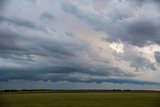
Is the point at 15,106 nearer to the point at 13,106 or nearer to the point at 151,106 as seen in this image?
the point at 13,106

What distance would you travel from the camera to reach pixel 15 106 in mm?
67562

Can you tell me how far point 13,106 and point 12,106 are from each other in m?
0.22

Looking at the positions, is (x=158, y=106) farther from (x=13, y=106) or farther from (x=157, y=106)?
(x=13, y=106)

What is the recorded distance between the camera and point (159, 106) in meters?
72.4

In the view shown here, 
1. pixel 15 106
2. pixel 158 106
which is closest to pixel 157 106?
pixel 158 106

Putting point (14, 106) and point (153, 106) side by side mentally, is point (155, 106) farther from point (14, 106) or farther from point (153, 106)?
point (14, 106)

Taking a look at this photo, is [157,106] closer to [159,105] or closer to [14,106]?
[159,105]

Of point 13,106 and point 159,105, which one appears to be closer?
point 13,106

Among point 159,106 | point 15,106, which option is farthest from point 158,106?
point 15,106

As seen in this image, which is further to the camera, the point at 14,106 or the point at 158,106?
the point at 158,106

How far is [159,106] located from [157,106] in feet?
3.44

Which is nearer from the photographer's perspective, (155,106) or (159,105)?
(155,106)

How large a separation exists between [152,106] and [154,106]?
44cm

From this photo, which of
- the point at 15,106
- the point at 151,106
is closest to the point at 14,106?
the point at 15,106
